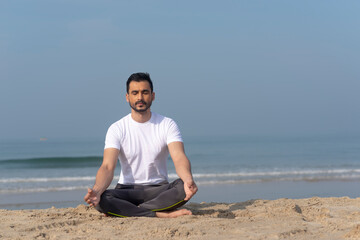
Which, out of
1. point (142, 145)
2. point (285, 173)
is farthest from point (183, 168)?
point (285, 173)

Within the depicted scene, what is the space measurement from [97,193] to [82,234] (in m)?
0.45

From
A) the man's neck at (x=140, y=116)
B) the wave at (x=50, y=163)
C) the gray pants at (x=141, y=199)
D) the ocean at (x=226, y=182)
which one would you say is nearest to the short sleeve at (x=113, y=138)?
the man's neck at (x=140, y=116)

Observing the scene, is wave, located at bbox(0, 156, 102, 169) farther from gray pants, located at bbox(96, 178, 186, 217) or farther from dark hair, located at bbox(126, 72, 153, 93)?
dark hair, located at bbox(126, 72, 153, 93)

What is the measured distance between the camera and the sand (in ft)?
11.3

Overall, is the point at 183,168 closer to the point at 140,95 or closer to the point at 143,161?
the point at 143,161

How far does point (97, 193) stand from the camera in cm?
390

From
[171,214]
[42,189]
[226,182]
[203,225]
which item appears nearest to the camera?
[203,225]

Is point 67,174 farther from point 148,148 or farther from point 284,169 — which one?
point 148,148

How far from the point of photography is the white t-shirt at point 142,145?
4.18 metres

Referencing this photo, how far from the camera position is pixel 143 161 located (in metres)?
4.19

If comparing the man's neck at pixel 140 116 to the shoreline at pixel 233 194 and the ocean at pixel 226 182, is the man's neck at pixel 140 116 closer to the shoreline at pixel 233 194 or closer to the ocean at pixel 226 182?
the shoreline at pixel 233 194

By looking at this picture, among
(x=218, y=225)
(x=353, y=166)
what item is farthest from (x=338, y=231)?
(x=353, y=166)

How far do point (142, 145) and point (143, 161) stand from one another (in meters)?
0.16

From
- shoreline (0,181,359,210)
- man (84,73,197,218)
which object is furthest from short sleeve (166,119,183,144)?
shoreline (0,181,359,210)
